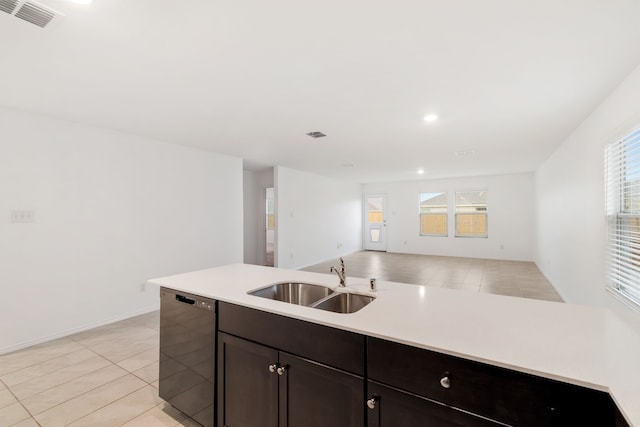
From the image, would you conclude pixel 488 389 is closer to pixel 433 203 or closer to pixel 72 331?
pixel 72 331

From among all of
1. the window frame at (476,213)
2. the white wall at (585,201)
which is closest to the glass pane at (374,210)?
the window frame at (476,213)

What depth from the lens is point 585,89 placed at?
8.05 feet

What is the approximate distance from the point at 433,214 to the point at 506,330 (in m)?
8.30

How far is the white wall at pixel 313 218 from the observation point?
6.46m

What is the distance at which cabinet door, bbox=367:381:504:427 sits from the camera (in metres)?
1.01

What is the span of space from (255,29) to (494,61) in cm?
165

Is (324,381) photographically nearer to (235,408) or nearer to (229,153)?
(235,408)

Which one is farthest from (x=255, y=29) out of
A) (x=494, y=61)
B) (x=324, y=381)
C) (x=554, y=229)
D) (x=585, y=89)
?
(x=554, y=229)

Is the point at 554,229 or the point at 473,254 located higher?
the point at 554,229

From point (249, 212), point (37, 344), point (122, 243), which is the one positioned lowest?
point (37, 344)

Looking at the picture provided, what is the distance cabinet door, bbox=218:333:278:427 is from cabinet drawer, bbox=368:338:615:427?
615mm

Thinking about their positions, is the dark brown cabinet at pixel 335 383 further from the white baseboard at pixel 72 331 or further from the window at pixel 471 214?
the window at pixel 471 214

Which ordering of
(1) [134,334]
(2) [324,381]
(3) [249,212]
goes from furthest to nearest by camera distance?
(3) [249,212]
(1) [134,334]
(2) [324,381]

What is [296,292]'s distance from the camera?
205 centimetres
